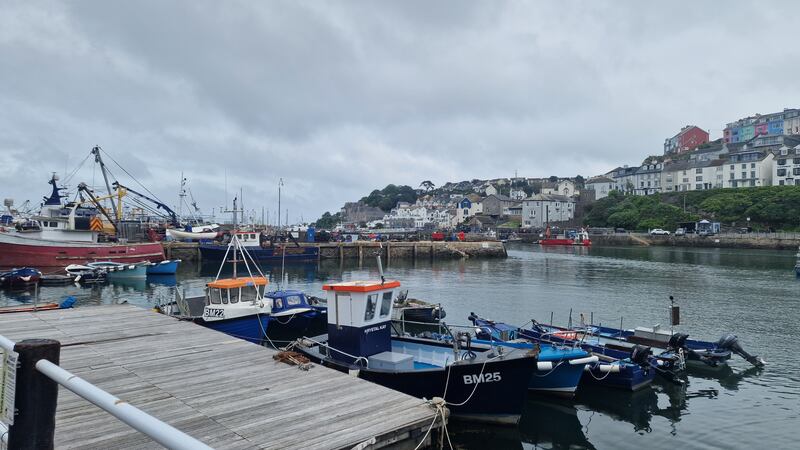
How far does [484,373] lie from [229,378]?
18.2ft

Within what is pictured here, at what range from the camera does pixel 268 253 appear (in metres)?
62.7

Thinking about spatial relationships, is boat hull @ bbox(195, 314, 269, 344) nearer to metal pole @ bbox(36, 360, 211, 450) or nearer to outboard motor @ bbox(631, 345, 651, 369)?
outboard motor @ bbox(631, 345, 651, 369)

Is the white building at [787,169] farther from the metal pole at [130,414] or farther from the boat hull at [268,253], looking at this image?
the metal pole at [130,414]

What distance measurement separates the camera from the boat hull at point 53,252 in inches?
1697

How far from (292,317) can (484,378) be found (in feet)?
41.7

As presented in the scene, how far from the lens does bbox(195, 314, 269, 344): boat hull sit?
18.1 m

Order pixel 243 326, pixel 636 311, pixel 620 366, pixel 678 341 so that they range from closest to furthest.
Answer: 1. pixel 620 366
2. pixel 678 341
3. pixel 243 326
4. pixel 636 311

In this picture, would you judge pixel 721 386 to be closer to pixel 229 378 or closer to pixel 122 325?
pixel 229 378

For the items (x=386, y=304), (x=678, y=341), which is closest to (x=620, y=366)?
(x=678, y=341)

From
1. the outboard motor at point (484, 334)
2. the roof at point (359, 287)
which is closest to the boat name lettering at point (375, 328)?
the roof at point (359, 287)

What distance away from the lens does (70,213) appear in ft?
161

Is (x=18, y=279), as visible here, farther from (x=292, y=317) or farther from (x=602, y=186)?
(x=602, y=186)

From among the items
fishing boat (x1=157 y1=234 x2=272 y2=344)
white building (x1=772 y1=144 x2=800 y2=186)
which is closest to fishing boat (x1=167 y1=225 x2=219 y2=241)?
fishing boat (x1=157 y1=234 x2=272 y2=344)

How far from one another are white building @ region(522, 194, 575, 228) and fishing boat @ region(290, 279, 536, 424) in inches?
4389
